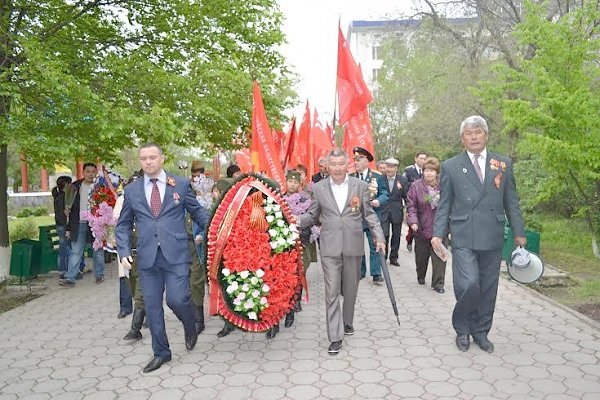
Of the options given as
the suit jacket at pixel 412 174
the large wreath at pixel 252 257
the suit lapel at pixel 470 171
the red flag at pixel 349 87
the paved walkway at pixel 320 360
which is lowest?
the paved walkway at pixel 320 360

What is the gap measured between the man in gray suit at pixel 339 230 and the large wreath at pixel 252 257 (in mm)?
316

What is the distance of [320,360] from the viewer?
508 cm

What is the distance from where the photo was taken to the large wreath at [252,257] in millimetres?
5129

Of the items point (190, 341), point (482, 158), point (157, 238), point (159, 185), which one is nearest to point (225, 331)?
point (190, 341)

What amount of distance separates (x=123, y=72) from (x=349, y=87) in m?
3.83

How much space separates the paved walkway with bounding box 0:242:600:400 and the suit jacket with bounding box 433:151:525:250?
1093 mm

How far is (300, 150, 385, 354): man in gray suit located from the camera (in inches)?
209

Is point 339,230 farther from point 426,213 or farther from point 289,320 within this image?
point 426,213

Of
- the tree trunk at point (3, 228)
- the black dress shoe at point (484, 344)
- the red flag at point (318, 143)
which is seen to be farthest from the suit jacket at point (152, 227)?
the red flag at point (318, 143)

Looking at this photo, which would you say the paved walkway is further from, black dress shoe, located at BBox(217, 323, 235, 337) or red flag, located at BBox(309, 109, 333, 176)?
red flag, located at BBox(309, 109, 333, 176)

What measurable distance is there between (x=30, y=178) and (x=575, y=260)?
4672 centimetres

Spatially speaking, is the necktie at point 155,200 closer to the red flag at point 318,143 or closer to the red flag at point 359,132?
the red flag at point 359,132

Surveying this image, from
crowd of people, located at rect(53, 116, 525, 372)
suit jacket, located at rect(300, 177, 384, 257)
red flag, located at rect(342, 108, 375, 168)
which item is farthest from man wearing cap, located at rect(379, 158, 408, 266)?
crowd of people, located at rect(53, 116, 525, 372)

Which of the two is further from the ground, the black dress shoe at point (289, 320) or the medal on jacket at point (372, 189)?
the medal on jacket at point (372, 189)
